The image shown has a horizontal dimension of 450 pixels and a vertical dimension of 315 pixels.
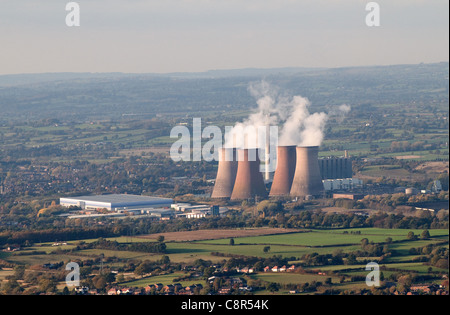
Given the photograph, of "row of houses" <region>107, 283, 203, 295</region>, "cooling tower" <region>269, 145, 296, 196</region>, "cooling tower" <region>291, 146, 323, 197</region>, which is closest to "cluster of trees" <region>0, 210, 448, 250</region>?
"cooling tower" <region>291, 146, 323, 197</region>

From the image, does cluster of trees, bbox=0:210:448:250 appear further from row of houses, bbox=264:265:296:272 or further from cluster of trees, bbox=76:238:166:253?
row of houses, bbox=264:265:296:272

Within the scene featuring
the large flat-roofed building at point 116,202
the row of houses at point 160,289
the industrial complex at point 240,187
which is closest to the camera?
the row of houses at point 160,289

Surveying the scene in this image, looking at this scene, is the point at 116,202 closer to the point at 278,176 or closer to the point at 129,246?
the point at 278,176

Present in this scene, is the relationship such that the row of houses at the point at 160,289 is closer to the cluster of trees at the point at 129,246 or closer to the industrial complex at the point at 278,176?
the cluster of trees at the point at 129,246

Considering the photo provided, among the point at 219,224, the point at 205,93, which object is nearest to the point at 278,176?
the point at 219,224

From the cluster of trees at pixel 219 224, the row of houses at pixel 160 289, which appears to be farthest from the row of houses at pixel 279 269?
the cluster of trees at pixel 219 224

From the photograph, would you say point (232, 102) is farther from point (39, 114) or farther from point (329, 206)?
point (329, 206)
